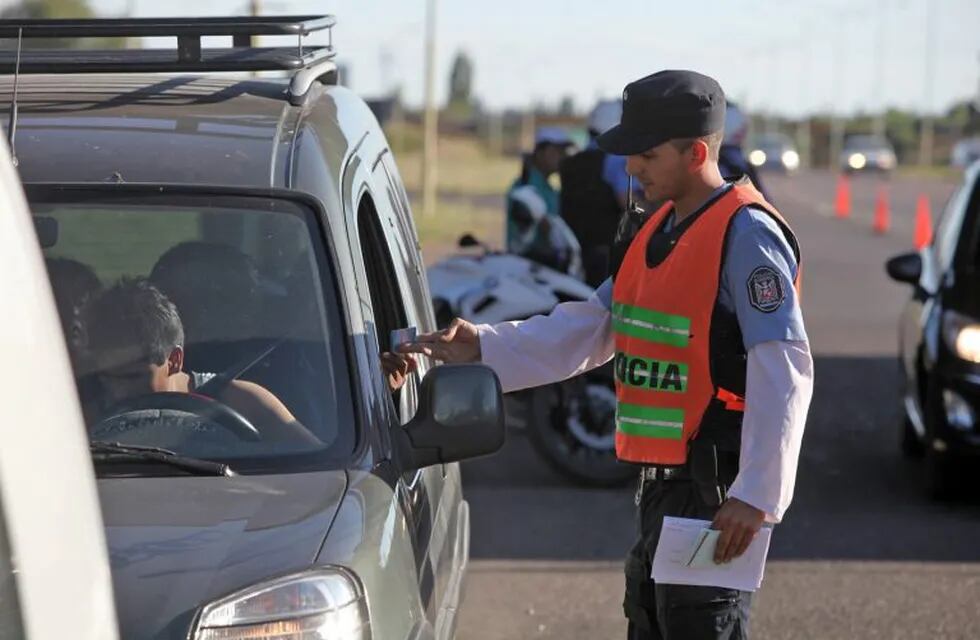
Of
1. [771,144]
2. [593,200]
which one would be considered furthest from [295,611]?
[771,144]

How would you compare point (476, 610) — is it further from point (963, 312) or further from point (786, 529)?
point (963, 312)

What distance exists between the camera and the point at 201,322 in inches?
165

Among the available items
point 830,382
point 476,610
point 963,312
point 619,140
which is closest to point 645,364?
point 619,140

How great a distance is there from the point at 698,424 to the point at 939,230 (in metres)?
6.66

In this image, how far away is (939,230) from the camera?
10477 millimetres

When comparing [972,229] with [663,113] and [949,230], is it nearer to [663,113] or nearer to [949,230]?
[949,230]

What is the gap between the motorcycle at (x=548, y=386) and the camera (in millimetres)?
9461

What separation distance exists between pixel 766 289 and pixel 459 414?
686mm

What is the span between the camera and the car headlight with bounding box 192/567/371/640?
3.22 metres

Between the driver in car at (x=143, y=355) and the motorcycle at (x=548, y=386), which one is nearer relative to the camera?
the driver in car at (x=143, y=355)

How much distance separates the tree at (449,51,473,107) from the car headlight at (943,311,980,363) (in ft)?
396

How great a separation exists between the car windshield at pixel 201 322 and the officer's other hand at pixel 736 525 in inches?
30.8

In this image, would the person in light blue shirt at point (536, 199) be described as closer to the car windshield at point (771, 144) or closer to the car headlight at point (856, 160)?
the car windshield at point (771, 144)

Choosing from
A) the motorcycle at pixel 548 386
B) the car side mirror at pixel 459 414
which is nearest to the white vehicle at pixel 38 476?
the car side mirror at pixel 459 414
